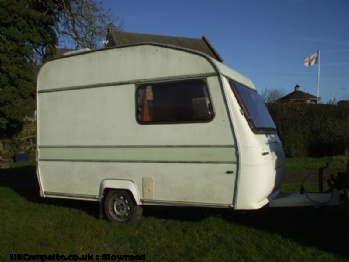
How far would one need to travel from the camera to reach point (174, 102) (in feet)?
19.5

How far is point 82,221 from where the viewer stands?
6.70 meters

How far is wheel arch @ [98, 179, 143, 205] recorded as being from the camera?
6.25 metres

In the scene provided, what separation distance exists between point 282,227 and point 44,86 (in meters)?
5.00

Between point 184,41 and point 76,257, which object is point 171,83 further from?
point 184,41

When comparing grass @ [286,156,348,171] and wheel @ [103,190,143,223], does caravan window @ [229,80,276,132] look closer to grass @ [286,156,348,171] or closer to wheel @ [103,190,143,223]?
wheel @ [103,190,143,223]

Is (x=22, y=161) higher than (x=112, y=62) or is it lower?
lower

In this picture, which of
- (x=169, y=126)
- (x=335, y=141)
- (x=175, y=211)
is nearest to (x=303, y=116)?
(x=335, y=141)

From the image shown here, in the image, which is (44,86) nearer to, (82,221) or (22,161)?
(82,221)

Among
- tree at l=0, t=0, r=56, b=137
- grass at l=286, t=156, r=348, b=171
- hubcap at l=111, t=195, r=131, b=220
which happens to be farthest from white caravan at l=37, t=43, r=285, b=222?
tree at l=0, t=0, r=56, b=137

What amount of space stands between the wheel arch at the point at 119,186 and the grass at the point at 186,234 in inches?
19.0

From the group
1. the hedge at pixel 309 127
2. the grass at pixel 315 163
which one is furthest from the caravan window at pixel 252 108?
the hedge at pixel 309 127

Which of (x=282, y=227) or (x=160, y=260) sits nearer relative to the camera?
(x=160, y=260)

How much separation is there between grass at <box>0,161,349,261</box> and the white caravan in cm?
47

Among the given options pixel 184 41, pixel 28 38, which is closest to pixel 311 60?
pixel 184 41
